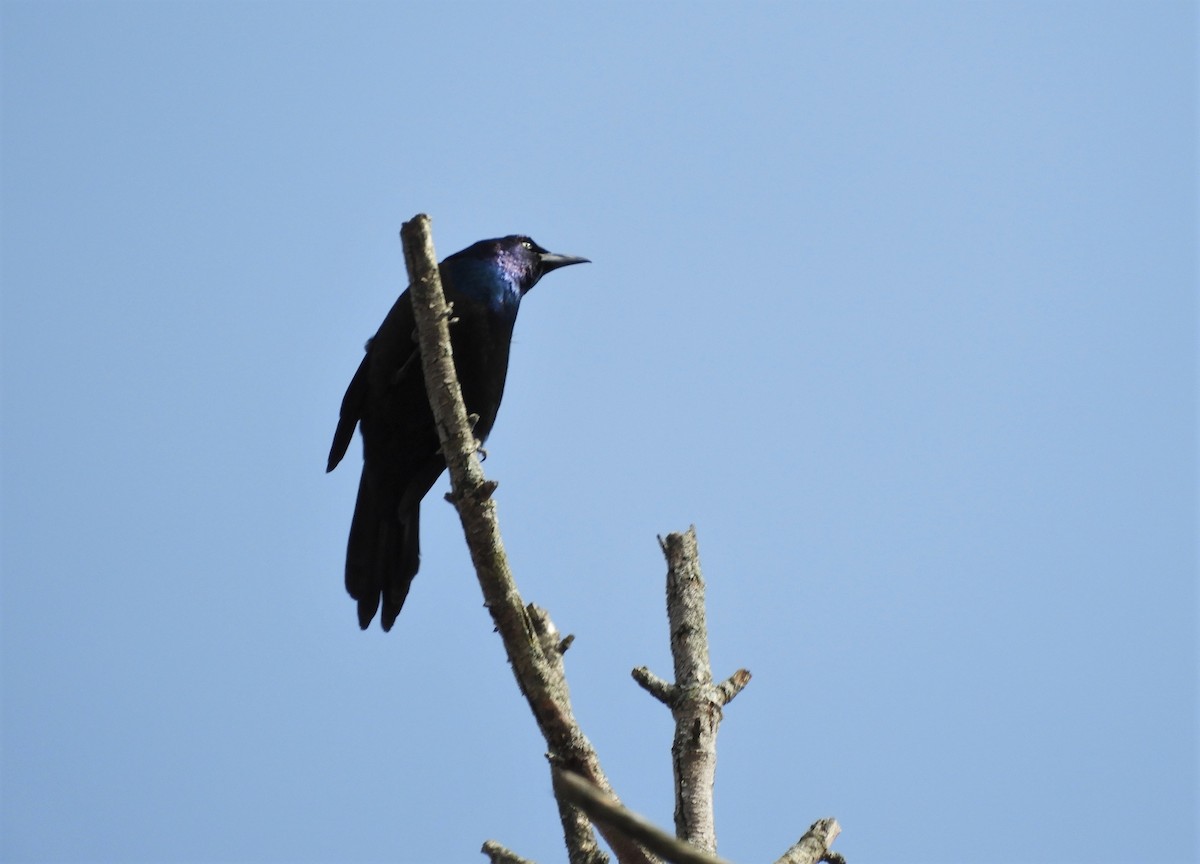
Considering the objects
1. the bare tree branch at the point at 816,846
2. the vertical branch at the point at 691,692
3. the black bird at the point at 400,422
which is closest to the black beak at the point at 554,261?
the black bird at the point at 400,422

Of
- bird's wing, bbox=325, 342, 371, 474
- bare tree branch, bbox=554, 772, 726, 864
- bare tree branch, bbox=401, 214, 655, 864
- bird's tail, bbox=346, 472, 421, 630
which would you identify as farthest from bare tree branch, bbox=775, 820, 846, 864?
bird's wing, bbox=325, 342, 371, 474

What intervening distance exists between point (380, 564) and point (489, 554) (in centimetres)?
218

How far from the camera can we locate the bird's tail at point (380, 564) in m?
5.59

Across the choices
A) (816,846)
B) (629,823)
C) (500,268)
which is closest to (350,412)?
(500,268)

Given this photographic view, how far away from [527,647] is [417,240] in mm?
1239

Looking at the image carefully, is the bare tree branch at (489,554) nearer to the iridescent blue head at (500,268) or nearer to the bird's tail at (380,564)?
the bird's tail at (380,564)

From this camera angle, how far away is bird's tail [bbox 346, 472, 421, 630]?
220 inches

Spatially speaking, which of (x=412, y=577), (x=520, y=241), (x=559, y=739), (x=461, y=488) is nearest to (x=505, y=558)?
(x=461, y=488)

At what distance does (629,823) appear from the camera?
186 cm

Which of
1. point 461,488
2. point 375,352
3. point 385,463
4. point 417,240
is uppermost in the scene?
point 375,352

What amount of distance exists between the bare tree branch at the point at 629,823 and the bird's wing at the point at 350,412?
4076 millimetres

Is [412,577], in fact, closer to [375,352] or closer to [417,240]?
[375,352]

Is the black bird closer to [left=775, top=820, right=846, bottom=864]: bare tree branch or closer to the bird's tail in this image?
the bird's tail

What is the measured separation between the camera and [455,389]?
3754 mm
